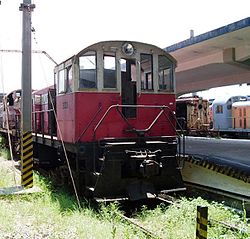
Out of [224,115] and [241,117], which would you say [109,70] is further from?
[224,115]

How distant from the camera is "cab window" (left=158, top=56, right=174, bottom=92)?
9.51 m

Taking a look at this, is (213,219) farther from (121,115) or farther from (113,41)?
(113,41)

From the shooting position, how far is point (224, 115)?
28.4 meters

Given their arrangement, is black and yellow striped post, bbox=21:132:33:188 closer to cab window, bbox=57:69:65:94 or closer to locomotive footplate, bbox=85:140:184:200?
cab window, bbox=57:69:65:94

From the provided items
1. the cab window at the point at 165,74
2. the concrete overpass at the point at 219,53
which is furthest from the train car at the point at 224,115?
the cab window at the point at 165,74

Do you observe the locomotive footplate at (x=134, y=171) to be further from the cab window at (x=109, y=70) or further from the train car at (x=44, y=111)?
the train car at (x=44, y=111)

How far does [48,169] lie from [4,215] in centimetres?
613

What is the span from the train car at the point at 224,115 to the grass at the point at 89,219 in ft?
68.6

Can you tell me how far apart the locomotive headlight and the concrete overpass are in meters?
4.38

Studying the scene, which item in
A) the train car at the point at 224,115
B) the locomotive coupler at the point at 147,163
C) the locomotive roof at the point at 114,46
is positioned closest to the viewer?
the locomotive coupler at the point at 147,163

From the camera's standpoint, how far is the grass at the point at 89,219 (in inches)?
229

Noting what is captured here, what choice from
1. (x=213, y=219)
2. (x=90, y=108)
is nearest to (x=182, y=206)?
(x=213, y=219)

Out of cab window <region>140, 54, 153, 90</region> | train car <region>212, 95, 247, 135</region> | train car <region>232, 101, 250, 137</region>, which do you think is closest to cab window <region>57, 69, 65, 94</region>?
cab window <region>140, 54, 153, 90</region>

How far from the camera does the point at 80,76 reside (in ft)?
28.3
